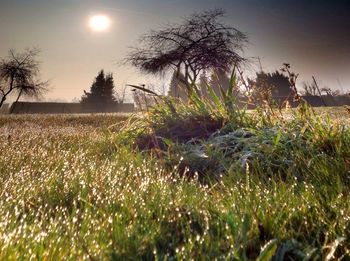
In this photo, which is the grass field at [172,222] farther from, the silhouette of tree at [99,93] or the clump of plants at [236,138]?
the silhouette of tree at [99,93]

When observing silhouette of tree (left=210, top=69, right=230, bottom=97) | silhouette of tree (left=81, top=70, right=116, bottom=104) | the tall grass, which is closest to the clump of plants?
the tall grass

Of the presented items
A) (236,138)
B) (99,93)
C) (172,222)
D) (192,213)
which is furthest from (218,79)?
(99,93)

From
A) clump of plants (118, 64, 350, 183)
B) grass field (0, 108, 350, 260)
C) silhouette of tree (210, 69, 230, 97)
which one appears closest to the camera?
grass field (0, 108, 350, 260)

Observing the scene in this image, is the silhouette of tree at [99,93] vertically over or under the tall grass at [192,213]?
over

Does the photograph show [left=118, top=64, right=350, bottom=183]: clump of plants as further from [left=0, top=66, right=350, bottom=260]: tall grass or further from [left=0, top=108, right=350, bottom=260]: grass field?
[left=0, top=108, right=350, bottom=260]: grass field

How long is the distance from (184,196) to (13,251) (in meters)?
1.01

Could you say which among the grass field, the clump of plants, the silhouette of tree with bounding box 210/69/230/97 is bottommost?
the grass field

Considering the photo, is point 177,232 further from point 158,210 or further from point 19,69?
point 19,69

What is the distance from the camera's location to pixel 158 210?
1755mm

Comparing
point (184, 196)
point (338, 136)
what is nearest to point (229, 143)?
point (338, 136)

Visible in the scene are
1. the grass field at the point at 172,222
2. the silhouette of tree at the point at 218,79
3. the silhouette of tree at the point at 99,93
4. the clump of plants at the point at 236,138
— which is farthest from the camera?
the silhouette of tree at the point at 99,93

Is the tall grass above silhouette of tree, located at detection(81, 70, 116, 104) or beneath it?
beneath

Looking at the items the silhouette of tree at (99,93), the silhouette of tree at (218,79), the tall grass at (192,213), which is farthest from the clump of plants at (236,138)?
the silhouette of tree at (99,93)

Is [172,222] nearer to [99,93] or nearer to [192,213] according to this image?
[192,213]
